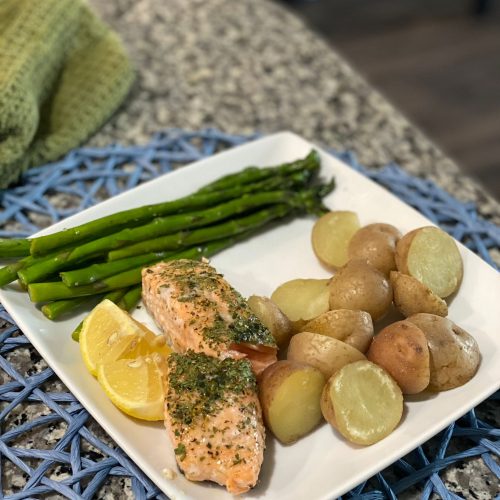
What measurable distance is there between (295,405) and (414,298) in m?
0.57

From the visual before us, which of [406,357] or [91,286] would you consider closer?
[406,357]

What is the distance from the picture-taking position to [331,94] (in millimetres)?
3949

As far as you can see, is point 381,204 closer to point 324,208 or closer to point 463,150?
point 324,208

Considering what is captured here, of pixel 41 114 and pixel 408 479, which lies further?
pixel 41 114

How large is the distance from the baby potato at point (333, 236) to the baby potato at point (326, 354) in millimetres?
589

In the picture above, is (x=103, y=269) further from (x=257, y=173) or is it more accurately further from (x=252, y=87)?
(x=252, y=87)

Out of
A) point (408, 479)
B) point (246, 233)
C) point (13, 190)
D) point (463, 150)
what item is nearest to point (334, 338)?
point (408, 479)

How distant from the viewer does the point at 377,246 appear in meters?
2.49

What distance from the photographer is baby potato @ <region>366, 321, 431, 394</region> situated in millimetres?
2010

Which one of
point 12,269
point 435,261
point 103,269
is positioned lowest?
point 435,261

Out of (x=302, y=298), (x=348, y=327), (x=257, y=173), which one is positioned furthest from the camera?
(x=257, y=173)

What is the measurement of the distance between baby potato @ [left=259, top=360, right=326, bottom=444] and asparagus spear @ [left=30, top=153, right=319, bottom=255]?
34.5 inches

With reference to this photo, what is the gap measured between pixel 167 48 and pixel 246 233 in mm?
1880

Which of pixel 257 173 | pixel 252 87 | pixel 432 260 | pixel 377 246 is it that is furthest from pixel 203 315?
pixel 252 87
